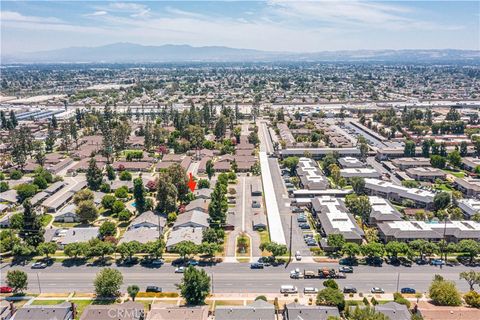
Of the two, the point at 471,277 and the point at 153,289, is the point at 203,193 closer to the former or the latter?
the point at 153,289

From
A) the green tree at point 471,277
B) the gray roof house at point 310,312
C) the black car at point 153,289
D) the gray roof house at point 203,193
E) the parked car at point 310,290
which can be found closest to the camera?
the gray roof house at point 310,312

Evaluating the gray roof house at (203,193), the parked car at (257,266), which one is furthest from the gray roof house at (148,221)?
the parked car at (257,266)

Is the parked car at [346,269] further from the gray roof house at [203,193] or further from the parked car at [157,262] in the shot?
the gray roof house at [203,193]

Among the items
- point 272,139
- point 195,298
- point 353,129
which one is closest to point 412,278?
point 195,298

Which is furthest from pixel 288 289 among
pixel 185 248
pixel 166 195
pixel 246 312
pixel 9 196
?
pixel 9 196

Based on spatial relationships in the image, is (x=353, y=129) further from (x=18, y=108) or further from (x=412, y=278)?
(x=18, y=108)

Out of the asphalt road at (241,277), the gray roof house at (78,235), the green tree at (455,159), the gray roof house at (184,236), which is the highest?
the green tree at (455,159)
